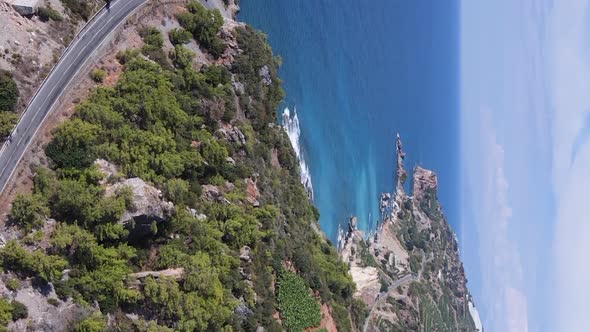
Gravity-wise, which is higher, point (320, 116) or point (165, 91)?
point (320, 116)

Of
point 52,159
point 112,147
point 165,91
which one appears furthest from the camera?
point 165,91

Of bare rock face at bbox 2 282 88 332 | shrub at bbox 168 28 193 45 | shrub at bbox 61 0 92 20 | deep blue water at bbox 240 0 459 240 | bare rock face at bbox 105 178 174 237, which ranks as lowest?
bare rock face at bbox 2 282 88 332

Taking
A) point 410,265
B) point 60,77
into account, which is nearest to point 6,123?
point 60,77

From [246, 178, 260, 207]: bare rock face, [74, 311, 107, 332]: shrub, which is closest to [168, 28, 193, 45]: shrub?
[246, 178, 260, 207]: bare rock face

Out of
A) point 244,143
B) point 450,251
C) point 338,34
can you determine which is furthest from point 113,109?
point 450,251

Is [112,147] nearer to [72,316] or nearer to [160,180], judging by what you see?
[160,180]

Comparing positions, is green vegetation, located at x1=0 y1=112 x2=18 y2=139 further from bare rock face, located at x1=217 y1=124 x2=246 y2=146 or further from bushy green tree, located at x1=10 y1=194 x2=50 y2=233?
bare rock face, located at x1=217 y1=124 x2=246 y2=146

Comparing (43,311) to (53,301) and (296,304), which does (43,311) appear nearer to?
(53,301)
